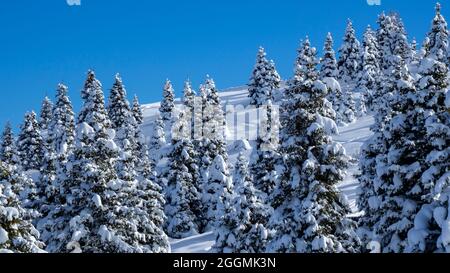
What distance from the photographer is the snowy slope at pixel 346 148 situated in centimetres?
4041

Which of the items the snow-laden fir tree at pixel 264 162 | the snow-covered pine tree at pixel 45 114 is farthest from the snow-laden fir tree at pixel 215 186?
the snow-covered pine tree at pixel 45 114

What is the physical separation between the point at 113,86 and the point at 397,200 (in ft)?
227

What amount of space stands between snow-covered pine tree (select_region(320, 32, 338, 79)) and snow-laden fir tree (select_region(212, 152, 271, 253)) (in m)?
60.3

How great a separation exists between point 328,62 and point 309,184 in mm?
67543

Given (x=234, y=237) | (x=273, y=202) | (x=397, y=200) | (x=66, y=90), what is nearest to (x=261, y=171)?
(x=234, y=237)

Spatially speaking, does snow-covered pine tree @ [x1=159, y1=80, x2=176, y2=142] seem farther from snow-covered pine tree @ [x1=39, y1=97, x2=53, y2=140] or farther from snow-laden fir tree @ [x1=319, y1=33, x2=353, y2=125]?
snow-covered pine tree @ [x1=39, y1=97, x2=53, y2=140]

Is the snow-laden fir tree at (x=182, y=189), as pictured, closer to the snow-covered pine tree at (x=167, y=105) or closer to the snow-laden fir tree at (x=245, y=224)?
the snow-laden fir tree at (x=245, y=224)

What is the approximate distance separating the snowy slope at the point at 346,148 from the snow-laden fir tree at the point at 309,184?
129 cm

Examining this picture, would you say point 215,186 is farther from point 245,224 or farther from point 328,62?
point 328,62

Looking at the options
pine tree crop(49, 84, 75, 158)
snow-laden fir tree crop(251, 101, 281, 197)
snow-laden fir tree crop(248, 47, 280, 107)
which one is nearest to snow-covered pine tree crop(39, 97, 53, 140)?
pine tree crop(49, 84, 75, 158)

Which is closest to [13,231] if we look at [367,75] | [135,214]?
[135,214]

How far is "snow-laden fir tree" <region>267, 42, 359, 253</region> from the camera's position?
21.7m

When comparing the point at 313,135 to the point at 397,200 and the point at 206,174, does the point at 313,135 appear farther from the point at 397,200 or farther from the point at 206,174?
the point at 206,174

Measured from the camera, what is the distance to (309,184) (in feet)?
72.8
